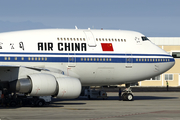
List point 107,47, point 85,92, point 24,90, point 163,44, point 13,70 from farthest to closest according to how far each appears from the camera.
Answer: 1. point 163,44
2. point 85,92
3. point 107,47
4. point 13,70
5. point 24,90

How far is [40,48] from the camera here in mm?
28422

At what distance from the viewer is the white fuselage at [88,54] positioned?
2797 cm

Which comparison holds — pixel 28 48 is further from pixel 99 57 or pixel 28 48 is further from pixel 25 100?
pixel 99 57

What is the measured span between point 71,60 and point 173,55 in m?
49.5

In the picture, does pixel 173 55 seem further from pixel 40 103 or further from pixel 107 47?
pixel 40 103

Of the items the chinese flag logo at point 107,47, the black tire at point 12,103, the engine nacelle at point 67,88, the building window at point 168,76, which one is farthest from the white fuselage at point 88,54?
the building window at point 168,76

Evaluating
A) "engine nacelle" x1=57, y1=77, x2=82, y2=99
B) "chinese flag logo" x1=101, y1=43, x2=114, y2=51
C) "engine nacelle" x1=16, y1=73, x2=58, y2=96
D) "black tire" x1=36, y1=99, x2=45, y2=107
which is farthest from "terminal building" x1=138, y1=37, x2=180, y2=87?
"engine nacelle" x1=16, y1=73, x2=58, y2=96

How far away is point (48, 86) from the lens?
2533cm

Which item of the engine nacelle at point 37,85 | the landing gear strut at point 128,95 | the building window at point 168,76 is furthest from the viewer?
the building window at point 168,76

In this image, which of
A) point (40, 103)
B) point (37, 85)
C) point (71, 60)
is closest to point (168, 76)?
point (71, 60)

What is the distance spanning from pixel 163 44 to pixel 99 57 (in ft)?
157

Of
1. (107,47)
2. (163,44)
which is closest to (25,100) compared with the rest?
(107,47)

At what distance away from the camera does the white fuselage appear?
2797 centimetres

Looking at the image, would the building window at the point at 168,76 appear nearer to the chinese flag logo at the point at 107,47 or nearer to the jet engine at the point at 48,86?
the chinese flag logo at the point at 107,47
